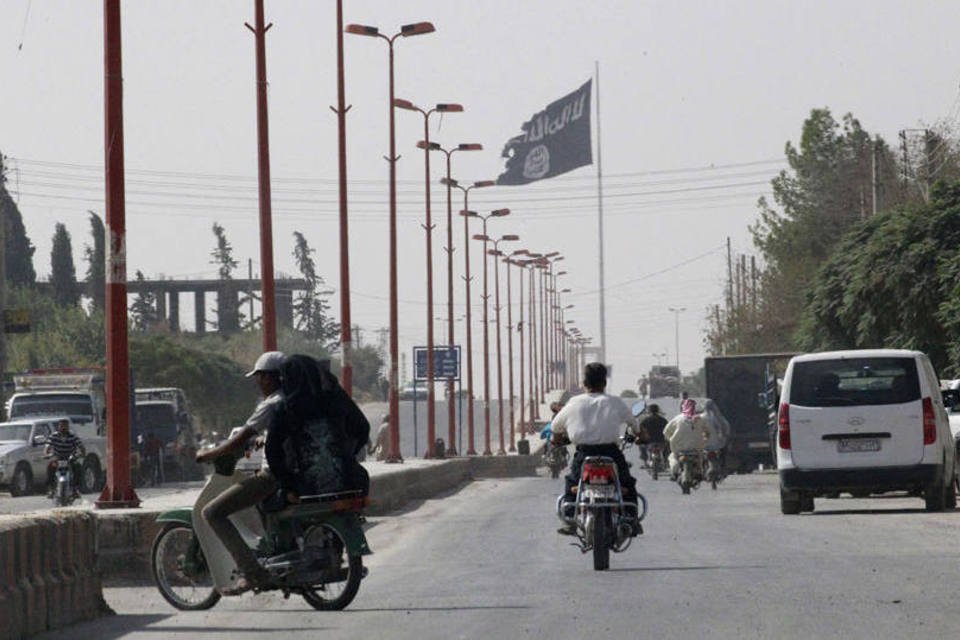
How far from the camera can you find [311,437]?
13602 mm

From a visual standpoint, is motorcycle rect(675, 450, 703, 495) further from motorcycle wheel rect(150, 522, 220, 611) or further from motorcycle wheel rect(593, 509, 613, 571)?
motorcycle wheel rect(150, 522, 220, 611)

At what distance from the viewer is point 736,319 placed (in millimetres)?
106625

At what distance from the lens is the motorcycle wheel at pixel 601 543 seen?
658 inches

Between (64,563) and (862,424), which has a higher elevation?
(862,424)

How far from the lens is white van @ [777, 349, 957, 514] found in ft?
81.1

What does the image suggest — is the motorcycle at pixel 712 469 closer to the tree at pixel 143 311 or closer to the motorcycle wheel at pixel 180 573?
the motorcycle wheel at pixel 180 573

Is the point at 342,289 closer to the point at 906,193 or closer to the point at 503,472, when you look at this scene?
the point at 503,472

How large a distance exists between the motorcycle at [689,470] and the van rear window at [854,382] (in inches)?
488

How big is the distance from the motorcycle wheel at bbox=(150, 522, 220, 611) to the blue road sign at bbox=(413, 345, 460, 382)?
2197 inches

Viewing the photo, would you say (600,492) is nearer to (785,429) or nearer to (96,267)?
(785,429)

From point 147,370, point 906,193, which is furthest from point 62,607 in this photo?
point 147,370

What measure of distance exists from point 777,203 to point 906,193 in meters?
30.2

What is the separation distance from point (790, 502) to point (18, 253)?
410 feet

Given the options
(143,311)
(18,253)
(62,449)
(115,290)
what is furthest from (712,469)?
(143,311)
